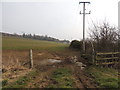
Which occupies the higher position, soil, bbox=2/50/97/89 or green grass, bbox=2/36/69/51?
green grass, bbox=2/36/69/51

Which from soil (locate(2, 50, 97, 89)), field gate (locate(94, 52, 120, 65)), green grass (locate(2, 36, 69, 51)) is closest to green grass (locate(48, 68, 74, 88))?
soil (locate(2, 50, 97, 89))

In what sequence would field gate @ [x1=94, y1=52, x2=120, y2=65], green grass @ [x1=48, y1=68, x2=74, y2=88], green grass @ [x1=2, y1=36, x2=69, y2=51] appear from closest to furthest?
green grass @ [x1=48, y1=68, x2=74, y2=88]
field gate @ [x1=94, y1=52, x2=120, y2=65]
green grass @ [x1=2, y1=36, x2=69, y2=51]

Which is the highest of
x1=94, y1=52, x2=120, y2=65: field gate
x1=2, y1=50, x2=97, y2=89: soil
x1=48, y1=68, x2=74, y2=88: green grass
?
x1=94, y1=52, x2=120, y2=65: field gate

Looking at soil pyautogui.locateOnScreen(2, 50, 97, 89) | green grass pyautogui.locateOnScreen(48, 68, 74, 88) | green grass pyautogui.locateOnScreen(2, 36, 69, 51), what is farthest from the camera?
green grass pyautogui.locateOnScreen(2, 36, 69, 51)

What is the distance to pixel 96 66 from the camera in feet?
30.7

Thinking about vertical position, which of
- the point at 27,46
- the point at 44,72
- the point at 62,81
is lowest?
the point at 44,72

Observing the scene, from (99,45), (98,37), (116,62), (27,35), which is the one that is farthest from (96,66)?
(27,35)

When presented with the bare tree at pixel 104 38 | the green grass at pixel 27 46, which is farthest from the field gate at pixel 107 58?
the green grass at pixel 27 46

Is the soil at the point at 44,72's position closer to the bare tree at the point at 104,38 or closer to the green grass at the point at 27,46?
the bare tree at the point at 104,38

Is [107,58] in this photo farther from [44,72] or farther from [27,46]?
[27,46]

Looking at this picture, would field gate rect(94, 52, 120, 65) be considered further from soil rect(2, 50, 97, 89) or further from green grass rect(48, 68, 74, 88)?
green grass rect(48, 68, 74, 88)

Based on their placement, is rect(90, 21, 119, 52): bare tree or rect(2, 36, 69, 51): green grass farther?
rect(2, 36, 69, 51): green grass

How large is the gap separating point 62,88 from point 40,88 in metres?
0.94

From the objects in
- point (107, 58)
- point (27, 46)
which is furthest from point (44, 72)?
point (27, 46)
